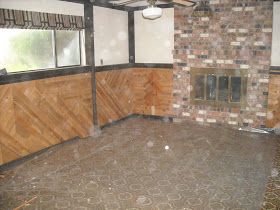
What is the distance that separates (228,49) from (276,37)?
1.08 meters

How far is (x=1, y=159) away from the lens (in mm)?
5375

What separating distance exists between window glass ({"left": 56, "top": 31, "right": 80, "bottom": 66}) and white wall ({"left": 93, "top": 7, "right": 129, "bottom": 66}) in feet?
1.97

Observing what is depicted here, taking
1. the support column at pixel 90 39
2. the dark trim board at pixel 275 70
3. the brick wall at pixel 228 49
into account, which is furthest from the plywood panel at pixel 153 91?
the dark trim board at pixel 275 70

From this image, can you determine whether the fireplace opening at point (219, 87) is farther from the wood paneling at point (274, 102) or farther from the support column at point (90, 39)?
the support column at point (90, 39)

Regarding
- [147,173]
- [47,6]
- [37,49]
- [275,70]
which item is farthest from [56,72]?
[275,70]

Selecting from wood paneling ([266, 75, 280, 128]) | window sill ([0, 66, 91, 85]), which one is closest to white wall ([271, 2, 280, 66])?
wood paneling ([266, 75, 280, 128])

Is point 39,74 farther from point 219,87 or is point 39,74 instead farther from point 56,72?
point 219,87

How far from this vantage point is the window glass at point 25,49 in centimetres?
547

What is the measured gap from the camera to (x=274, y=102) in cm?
735

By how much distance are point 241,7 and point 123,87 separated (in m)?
3.59

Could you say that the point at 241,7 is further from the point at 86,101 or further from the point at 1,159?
the point at 1,159

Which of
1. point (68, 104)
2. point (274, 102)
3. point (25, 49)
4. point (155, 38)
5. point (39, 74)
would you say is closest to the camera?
point (25, 49)

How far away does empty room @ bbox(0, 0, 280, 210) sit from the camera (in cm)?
471

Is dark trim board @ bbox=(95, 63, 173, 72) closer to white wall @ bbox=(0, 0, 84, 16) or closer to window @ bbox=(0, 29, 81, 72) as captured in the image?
window @ bbox=(0, 29, 81, 72)
